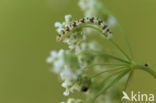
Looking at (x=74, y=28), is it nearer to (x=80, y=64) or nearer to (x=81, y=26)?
(x=81, y=26)

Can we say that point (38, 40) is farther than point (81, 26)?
Yes

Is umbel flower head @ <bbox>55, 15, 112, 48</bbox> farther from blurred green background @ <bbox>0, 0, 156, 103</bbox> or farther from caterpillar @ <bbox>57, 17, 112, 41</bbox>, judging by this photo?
blurred green background @ <bbox>0, 0, 156, 103</bbox>

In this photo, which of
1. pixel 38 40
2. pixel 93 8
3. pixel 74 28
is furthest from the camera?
pixel 38 40

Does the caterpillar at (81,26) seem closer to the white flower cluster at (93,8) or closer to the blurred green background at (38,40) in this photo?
the white flower cluster at (93,8)

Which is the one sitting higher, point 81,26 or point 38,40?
point 38,40

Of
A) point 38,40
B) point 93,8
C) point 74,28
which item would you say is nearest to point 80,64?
point 74,28

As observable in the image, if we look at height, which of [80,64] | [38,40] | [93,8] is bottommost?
[80,64]

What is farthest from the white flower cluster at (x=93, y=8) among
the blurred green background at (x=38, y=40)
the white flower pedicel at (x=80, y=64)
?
the blurred green background at (x=38, y=40)

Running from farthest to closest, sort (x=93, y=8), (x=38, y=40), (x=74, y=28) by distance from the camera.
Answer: (x=38, y=40) → (x=93, y=8) → (x=74, y=28)
